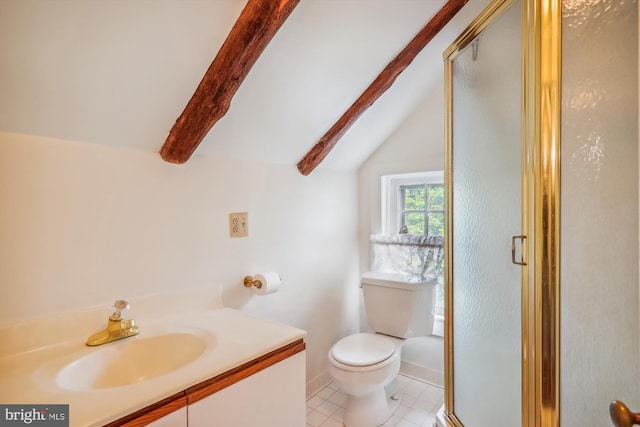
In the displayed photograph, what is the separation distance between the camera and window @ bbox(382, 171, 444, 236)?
232 centimetres

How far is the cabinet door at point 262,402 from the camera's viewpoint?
962 millimetres

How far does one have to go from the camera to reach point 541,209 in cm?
90

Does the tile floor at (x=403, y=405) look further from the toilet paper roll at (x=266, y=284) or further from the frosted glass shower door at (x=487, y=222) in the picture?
the toilet paper roll at (x=266, y=284)

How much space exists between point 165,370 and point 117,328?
24 cm

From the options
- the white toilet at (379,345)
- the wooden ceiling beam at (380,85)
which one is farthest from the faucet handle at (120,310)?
the wooden ceiling beam at (380,85)

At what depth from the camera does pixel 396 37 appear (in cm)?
160

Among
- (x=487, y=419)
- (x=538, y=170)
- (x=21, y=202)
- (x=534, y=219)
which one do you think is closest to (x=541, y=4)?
(x=538, y=170)

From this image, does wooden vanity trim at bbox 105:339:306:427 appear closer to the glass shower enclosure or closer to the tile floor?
the glass shower enclosure

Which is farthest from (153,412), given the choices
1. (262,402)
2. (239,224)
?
(239,224)

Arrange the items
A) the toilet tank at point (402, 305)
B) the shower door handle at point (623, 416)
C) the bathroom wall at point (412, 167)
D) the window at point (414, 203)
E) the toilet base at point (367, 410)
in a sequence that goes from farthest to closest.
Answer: the window at point (414, 203) → the bathroom wall at point (412, 167) → the toilet tank at point (402, 305) → the toilet base at point (367, 410) → the shower door handle at point (623, 416)

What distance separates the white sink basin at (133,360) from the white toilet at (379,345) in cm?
86

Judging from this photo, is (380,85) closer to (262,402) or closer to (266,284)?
(266,284)

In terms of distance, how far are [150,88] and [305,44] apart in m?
0.64

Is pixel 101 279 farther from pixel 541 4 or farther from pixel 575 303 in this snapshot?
pixel 541 4
